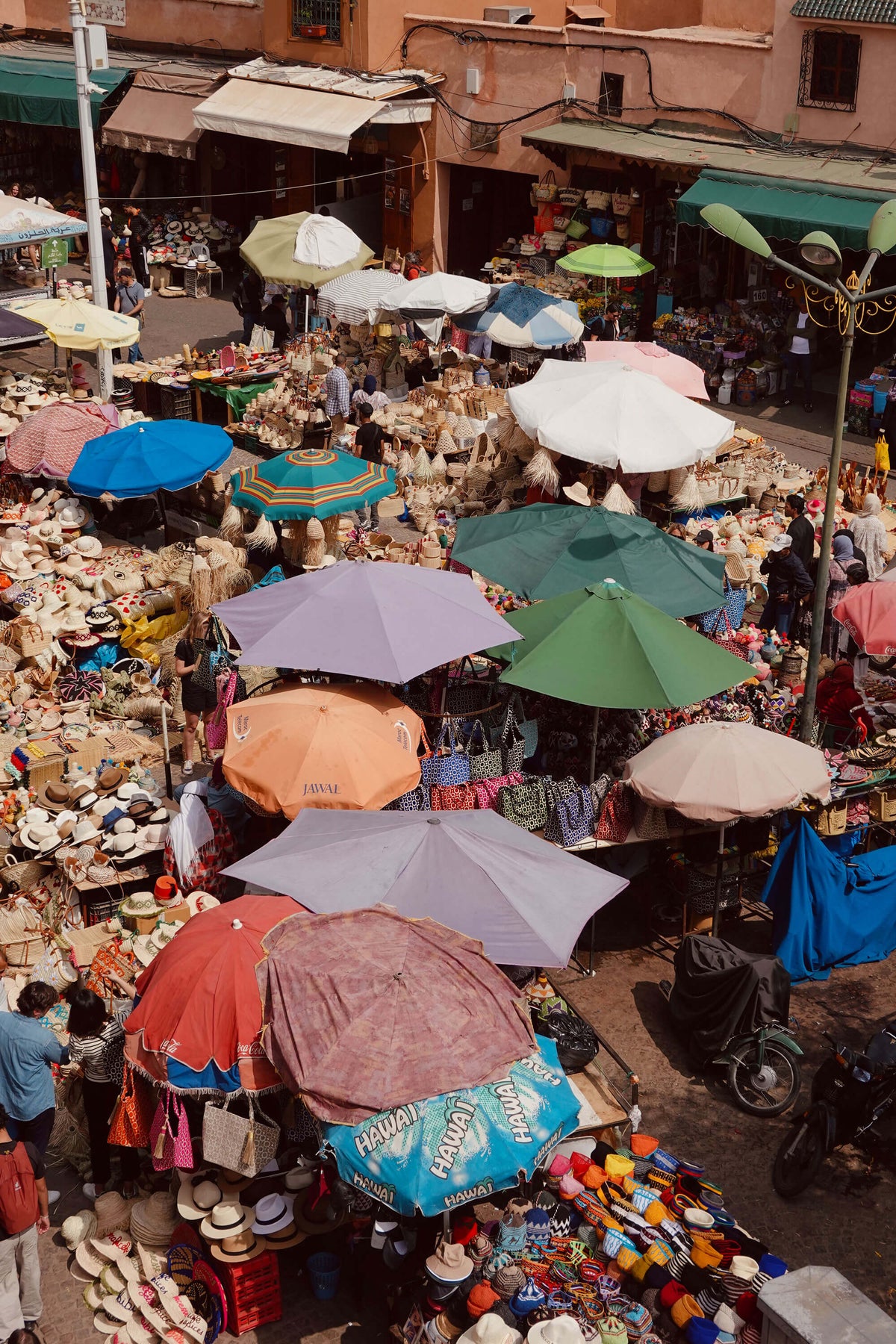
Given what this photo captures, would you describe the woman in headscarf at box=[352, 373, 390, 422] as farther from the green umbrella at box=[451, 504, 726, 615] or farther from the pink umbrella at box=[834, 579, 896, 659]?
the pink umbrella at box=[834, 579, 896, 659]

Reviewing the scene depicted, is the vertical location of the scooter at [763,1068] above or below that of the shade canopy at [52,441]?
below

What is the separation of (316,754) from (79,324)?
11.3m

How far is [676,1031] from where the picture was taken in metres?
10.9

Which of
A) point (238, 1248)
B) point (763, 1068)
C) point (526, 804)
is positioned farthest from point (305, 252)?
point (238, 1248)

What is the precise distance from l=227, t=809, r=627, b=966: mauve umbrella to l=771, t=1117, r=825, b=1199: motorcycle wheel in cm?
191

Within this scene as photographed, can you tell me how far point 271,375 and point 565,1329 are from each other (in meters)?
16.2

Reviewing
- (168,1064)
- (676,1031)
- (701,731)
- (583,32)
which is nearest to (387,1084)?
(168,1064)

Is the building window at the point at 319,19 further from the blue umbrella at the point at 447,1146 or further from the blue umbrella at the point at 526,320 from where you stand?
the blue umbrella at the point at 447,1146

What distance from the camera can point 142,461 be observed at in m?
16.1

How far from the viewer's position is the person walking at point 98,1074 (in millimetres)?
9203

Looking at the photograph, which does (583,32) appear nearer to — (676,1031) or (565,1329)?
(676,1031)


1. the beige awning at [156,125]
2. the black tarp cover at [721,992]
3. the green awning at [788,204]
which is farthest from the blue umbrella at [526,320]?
the black tarp cover at [721,992]

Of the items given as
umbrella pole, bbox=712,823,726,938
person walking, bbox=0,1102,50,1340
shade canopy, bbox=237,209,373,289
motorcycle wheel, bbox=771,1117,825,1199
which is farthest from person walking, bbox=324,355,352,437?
person walking, bbox=0,1102,50,1340

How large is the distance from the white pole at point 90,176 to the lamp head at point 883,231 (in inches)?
449
